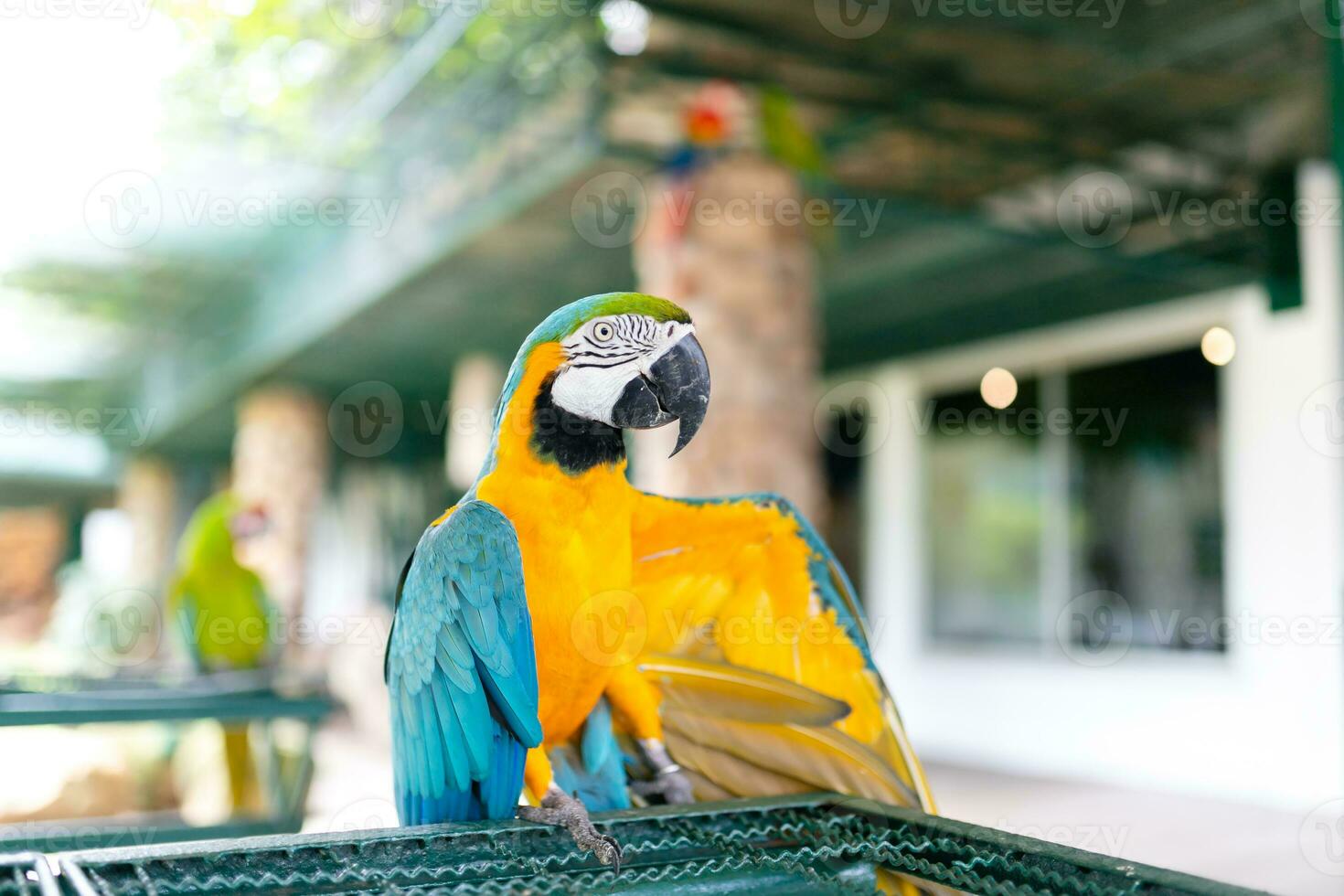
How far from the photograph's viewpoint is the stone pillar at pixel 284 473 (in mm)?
8086

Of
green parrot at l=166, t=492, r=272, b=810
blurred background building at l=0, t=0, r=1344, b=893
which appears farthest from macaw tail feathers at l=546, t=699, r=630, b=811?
green parrot at l=166, t=492, r=272, b=810

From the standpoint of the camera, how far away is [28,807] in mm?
4391

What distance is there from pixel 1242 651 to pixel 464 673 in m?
4.56

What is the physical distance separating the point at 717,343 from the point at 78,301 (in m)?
5.98

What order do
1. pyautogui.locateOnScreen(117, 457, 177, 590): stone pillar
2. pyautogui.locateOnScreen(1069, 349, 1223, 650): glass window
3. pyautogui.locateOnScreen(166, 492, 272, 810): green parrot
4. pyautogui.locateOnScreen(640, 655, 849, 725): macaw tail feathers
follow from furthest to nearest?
pyautogui.locateOnScreen(117, 457, 177, 590): stone pillar → pyautogui.locateOnScreen(1069, 349, 1223, 650): glass window → pyautogui.locateOnScreen(166, 492, 272, 810): green parrot → pyautogui.locateOnScreen(640, 655, 849, 725): macaw tail feathers

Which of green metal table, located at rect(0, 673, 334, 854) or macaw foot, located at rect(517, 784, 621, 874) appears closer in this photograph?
macaw foot, located at rect(517, 784, 621, 874)

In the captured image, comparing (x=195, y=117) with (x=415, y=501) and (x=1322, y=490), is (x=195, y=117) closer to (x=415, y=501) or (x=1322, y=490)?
(x=1322, y=490)

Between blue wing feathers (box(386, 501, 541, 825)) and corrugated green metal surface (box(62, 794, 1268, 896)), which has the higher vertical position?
blue wing feathers (box(386, 501, 541, 825))

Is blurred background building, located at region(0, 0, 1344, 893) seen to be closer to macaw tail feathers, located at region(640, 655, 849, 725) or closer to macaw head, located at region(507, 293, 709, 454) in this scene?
macaw tail feathers, located at region(640, 655, 849, 725)

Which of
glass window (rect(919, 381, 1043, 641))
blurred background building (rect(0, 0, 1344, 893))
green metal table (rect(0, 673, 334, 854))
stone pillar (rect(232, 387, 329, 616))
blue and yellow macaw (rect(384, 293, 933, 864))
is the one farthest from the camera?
stone pillar (rect(232, 387, 329, 616))

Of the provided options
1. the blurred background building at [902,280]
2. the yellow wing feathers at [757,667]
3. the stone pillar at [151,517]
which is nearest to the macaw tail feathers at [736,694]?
the yellow wing feathers at [757,667]

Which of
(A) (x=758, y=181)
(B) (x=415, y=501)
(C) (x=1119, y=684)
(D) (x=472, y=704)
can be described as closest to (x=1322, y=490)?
(C) (x=1119, y=684)

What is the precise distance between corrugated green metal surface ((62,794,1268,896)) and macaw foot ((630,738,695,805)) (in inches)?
9.2

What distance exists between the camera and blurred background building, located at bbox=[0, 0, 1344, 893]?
3416 mm
